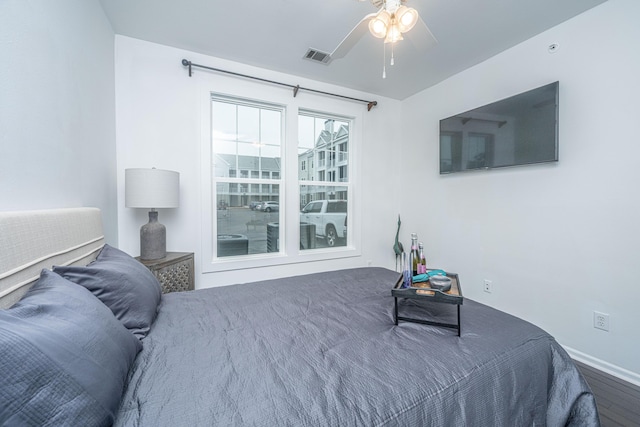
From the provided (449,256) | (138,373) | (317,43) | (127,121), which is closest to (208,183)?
(127,121)

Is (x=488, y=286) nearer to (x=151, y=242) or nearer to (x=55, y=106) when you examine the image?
(x=151, y=242)

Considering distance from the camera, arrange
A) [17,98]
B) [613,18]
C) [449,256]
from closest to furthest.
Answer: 1. [17,98]
2. [613,18]
3. [449,256]

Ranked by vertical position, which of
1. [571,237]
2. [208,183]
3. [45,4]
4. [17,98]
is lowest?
[571,237]

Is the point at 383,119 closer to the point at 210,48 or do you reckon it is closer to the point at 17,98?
the point at 210,48

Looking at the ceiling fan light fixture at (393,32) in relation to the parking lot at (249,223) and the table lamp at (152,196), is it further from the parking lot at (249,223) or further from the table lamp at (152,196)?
the parking lot at (249,223)

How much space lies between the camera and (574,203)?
2.08 m

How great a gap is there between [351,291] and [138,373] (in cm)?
123

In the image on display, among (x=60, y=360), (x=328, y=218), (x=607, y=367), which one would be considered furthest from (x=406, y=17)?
(x=607, y=367)

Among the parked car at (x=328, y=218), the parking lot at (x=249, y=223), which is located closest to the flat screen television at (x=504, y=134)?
the parked car at (x=328, y=218)

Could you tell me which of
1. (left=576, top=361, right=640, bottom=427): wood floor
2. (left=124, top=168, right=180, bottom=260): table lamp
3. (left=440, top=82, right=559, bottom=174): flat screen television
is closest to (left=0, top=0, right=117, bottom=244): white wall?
(left=124, top=168, right=180, bottom=260): table lamp

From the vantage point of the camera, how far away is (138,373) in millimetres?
872

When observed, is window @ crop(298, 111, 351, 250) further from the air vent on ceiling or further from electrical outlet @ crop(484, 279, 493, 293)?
electrical outlet @ crop(484, 279, 493, 293)

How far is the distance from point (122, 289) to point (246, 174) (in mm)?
1980

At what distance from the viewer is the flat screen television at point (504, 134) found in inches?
84.7
